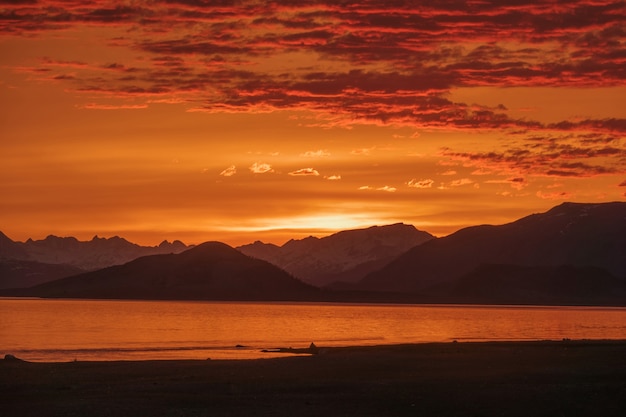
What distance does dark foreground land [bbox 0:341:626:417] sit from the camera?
40.2 meters

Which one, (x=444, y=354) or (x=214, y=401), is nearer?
(x=214, y=401)

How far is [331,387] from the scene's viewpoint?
47.6 meters

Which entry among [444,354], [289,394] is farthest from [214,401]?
[444,354]

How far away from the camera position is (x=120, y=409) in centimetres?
3994

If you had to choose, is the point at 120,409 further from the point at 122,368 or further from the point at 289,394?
the point at 122,368

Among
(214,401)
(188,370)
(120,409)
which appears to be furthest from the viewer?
(188,370)

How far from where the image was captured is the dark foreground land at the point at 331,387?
4016 centimetres

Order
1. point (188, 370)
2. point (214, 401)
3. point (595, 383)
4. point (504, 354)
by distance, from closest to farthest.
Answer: point (214, 401) → point (595, 383) → point (188, 370) → point (504, 354)

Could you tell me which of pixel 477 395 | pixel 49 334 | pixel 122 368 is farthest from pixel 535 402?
pixel 49 334

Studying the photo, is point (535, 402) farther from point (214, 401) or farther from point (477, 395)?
point (214, 401)

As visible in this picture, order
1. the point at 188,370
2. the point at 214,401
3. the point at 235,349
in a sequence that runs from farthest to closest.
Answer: the point at 235,349
the point at 188,370
the point at 214,401

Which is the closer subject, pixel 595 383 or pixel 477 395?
pixel 477 395

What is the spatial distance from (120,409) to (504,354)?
3524cm

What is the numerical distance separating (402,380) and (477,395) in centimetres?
710
